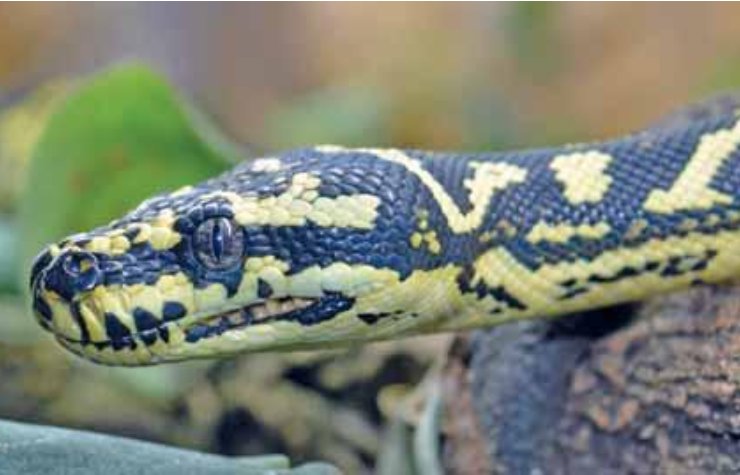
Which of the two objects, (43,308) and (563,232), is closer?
(43,308)

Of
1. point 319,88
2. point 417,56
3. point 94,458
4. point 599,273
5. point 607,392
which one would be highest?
point 94,458

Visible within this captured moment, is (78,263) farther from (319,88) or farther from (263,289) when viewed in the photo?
(319,88)

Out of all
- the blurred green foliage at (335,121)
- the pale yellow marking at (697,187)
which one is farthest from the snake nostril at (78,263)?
the blurred green foliage at (335,121)

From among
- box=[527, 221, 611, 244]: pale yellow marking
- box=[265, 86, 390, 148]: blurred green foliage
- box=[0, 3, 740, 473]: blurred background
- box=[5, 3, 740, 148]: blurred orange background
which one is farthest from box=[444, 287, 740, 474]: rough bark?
box=[5, 3, 740, 148]: blurred orange background

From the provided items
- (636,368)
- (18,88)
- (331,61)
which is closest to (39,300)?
(636,368)

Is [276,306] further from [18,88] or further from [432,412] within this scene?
[18,88]

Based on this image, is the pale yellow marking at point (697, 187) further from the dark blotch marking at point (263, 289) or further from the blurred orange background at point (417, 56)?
the blurred orange background at point (417, 56)

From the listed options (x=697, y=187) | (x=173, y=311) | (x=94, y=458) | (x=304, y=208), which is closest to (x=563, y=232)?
(x=697, y=187)

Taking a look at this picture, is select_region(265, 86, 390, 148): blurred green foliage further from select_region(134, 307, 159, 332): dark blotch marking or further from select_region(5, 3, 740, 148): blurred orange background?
select_region(134, 307, 159, 332): dark blotch marking
